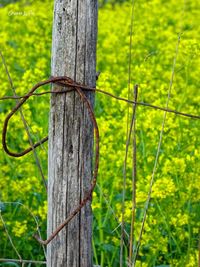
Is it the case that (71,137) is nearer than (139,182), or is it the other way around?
(71,137)

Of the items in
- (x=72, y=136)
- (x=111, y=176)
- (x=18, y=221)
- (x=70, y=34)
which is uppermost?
(x=70, y=34)

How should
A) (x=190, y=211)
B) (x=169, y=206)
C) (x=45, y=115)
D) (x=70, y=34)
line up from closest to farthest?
(x=70, y=34) → (x=169, y=206) → (x=190, y=211) → (x=45, y=115)

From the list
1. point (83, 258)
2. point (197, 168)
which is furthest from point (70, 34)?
point (197, 168)

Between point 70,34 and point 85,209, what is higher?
point 70,34

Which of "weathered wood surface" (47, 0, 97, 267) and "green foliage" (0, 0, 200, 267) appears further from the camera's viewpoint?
"green foliage" (0, 0, 200, 267)

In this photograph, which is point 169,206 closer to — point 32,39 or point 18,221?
point 18,221

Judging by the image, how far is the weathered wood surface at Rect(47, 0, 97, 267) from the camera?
2.19m

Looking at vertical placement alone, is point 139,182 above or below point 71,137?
below

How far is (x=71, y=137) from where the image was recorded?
2.25m

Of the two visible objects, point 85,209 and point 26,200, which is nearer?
point 85,209

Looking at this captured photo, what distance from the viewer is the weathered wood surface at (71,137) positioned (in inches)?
86.4

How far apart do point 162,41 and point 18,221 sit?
9.21ft

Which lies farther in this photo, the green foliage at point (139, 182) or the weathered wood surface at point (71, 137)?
the green foliage at point (139, 182)

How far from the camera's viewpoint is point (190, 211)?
3.81 meters
